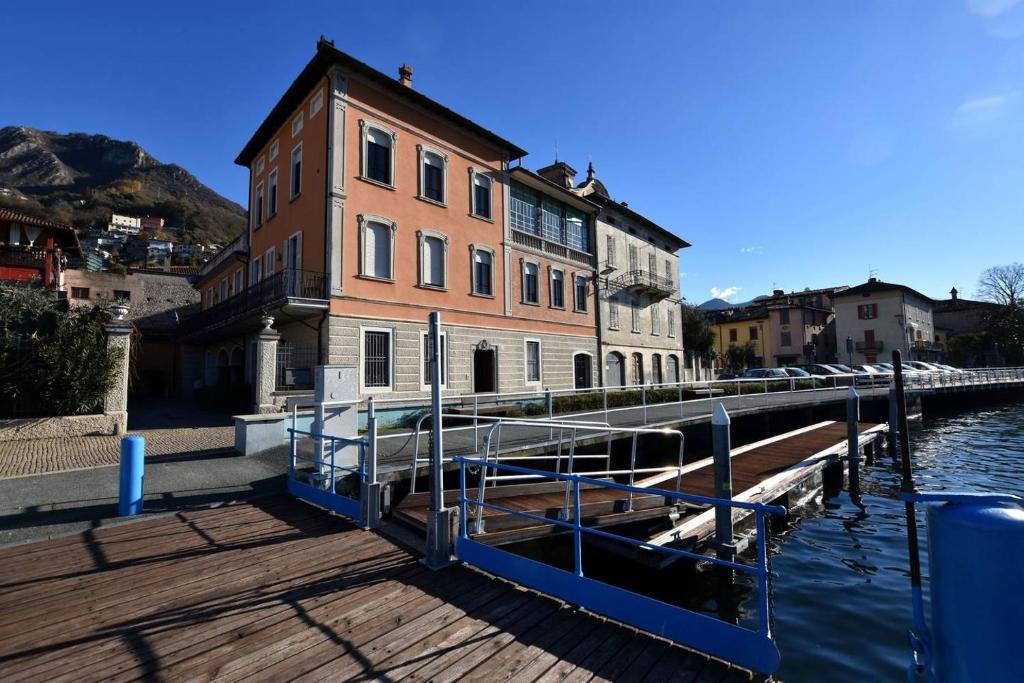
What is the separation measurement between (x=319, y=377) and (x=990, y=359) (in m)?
74.6

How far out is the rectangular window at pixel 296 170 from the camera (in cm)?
1855

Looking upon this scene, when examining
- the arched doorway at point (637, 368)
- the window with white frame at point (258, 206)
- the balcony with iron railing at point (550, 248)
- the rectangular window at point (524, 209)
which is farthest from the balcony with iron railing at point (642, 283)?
the window with white frame at point (258, 206)

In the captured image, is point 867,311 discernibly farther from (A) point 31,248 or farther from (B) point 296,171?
(A) point 31,248

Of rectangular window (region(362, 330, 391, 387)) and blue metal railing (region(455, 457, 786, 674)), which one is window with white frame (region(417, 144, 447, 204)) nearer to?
rectangular window (region(362, 330, 391, 387))

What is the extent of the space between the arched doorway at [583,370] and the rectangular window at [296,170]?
1480 cm

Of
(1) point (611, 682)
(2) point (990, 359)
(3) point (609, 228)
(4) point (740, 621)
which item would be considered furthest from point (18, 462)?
(2) point (990, 359)

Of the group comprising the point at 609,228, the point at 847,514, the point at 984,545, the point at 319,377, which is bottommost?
the point at 847,514

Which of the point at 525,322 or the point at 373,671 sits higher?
the point at 525,322

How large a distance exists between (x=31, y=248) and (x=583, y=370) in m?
30.0

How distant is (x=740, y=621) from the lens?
19.2 feet

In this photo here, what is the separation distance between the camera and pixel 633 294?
97.0ft

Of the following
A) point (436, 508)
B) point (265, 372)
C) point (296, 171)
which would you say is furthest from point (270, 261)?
point (436, 508)

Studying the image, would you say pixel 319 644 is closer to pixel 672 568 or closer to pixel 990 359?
pixel 672 568

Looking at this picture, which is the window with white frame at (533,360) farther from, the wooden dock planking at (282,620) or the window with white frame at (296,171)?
the wooden dock planking at (282,620)
